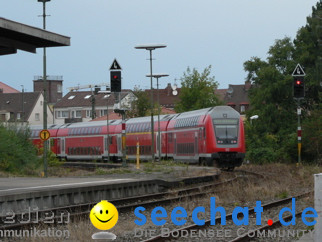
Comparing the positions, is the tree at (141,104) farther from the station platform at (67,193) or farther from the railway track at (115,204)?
the railway track at (115,204)

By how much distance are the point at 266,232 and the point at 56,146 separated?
5935cm

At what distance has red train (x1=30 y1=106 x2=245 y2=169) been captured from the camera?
38.9 metres

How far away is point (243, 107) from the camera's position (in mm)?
150250

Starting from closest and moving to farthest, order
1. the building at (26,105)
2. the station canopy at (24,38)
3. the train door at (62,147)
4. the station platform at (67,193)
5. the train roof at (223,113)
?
1. the station platform at (67,193)
2. the station canopy at (24,38)
3. the train roof at (223,113)
4. the train door at (62,147)
5. the building at (26,105)

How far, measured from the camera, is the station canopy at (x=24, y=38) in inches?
819

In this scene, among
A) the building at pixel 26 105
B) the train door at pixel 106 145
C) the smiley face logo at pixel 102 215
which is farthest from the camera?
the building at pixel 26 105

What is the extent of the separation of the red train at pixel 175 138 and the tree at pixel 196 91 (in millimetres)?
31500

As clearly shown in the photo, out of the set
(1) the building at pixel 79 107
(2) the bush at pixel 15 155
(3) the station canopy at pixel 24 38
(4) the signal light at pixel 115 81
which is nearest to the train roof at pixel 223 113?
(4) the signal light at pixel 115 81

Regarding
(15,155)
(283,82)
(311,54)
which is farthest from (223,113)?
(283,82)

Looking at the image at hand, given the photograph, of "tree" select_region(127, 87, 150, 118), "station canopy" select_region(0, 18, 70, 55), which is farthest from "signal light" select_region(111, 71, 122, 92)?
"tree" select_region(127, 87, 150, 118)

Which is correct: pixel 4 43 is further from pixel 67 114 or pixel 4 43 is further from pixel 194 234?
pixel 67 114

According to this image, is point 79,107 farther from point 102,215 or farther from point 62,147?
point 102,215

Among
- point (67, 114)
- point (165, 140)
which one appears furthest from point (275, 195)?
point (67, 114)

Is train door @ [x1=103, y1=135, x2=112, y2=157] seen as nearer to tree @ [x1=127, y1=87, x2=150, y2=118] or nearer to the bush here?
the bush
